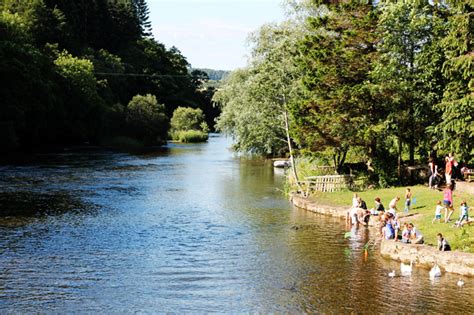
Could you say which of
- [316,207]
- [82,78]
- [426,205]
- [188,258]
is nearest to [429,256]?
[426,205]

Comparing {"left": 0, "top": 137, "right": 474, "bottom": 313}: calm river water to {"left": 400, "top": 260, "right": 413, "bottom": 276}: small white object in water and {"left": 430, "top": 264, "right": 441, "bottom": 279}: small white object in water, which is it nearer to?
{"left": 430, "top": 264, "right": 441, "bottom": 279}: small white object in water

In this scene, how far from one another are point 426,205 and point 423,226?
4.47 metres

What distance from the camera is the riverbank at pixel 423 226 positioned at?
79.3 feet

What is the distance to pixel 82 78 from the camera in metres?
108

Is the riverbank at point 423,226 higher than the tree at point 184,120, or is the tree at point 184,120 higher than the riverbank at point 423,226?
the tree at point 184,120

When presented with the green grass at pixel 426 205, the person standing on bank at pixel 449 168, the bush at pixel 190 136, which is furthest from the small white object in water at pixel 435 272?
the bush at pixel 190 136

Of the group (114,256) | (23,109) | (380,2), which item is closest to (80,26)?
(23,109)

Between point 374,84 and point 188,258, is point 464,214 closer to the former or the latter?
point 188,258

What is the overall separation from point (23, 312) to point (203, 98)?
172 metres

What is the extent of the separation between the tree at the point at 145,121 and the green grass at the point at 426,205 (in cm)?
7760

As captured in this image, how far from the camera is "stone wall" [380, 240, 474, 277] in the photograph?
2361 cm

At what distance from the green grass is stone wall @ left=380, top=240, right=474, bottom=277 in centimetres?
91

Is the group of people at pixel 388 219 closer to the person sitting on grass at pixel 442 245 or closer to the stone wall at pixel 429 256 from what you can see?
the stone wall at pixel 429 256

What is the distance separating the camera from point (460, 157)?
118 feet
